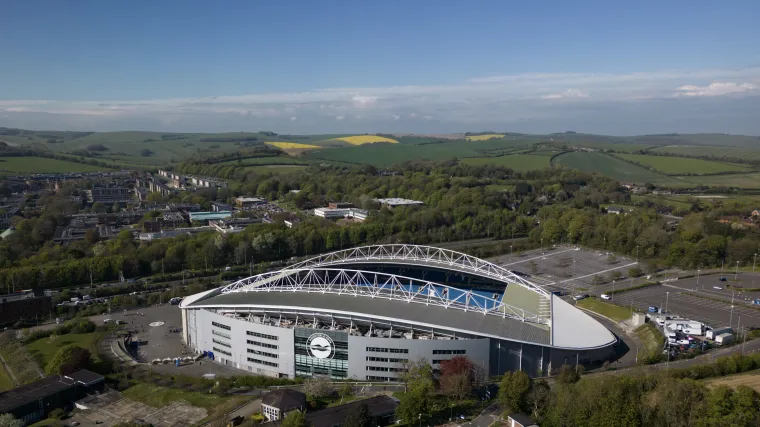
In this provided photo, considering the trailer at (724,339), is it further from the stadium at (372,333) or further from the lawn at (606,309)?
the stadium at (372,333)

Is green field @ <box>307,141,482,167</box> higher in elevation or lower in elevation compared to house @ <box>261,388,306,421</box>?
higher

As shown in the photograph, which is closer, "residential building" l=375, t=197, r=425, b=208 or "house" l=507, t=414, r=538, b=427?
"house" l=507, t=414, r=538, b=427

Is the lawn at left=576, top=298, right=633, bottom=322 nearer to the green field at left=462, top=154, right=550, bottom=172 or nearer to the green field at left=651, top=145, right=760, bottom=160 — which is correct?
the green field at left=462, top=154, right=550, bottom=172

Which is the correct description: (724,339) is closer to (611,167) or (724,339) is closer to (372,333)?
(372,333)

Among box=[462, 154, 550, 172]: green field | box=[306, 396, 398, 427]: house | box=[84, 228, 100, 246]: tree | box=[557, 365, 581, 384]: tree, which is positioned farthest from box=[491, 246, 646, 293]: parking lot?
box=[462, 154, 550, 172]: green field

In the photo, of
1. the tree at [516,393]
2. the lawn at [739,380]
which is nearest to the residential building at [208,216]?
the tree at [516,393]

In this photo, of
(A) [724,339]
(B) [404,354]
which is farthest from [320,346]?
(A) [724,339]

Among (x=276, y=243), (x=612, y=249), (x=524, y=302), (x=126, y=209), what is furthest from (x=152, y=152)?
(x=524, y=302)
